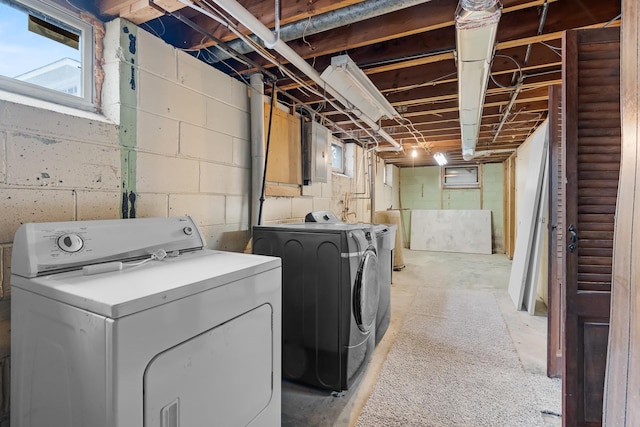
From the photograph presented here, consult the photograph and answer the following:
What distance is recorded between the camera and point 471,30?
1.51 metres

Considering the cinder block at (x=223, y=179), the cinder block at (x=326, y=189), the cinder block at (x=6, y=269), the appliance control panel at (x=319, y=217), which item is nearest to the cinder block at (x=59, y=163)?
the cinder block at (x=6, y=269)

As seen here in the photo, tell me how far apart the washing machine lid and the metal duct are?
52.0 inches

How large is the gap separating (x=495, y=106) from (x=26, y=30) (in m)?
3.85

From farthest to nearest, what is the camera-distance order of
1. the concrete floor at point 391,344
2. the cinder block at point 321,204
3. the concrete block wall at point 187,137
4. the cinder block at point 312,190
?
the cinder block at point 321,204 → the cinder block at point 312,190 → the concrete floor at point 391,344 → the concrete block wall at point 187,137

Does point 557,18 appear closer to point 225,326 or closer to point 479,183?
point 225,326

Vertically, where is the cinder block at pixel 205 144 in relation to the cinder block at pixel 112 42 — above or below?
below

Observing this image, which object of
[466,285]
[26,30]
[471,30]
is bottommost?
[466,285]

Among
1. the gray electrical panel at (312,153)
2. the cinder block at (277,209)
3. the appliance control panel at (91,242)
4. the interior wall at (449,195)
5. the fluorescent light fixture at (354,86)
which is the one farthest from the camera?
the interior wall at (449,195)

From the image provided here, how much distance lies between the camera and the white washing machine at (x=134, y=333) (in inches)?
30.4

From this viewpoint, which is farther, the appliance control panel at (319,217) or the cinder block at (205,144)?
the appliance control panel at (319,217)

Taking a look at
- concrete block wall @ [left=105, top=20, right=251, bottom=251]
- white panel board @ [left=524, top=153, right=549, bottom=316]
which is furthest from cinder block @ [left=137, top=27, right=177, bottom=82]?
white panel board @ [left=524, top=153, right=549, bottom=316]

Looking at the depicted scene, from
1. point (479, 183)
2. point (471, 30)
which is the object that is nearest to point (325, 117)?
point (471, 30)

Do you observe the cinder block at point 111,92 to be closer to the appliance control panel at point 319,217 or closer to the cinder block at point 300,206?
the appliance control panel at point 319,217

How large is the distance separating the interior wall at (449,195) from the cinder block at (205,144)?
21.5 feet
